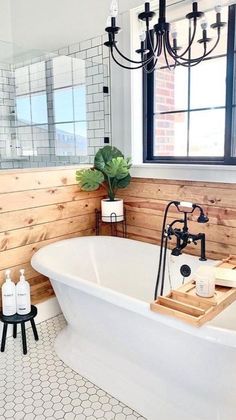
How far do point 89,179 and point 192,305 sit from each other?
1428 mm

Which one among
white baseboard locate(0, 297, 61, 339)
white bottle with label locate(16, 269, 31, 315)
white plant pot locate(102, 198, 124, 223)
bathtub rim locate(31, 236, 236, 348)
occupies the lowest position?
white baseboard locate(0, 297, 61, 339)

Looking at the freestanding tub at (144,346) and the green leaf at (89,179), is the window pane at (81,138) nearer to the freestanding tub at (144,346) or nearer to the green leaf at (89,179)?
the green leaf at (89,179)

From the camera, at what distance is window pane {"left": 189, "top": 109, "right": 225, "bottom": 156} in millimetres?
2414

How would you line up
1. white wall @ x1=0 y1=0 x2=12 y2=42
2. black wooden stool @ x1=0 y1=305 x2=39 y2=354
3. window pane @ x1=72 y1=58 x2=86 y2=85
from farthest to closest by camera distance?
white wall @ x1=0 y1=0 x2=12 y2=42, window pane @ x1=72 y1=58 x2=86 y2=85, black wooden stool @ x1=0 y1=305 x2=39 y2=354

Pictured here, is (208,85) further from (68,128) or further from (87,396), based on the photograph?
(87,396)

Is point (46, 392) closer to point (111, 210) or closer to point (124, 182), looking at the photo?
point (111, 210)

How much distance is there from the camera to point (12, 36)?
142 inches

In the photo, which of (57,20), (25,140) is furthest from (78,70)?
(25,140)

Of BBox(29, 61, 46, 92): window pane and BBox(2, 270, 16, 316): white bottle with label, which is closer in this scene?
BBox(2, 270, 16, 316): white bottle with label

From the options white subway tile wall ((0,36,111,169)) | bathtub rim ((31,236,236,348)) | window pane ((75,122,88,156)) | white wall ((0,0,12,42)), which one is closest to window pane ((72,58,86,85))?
white subway tile wall ((0,36,111,169))

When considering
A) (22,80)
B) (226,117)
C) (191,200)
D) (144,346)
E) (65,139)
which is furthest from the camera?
(22,80)

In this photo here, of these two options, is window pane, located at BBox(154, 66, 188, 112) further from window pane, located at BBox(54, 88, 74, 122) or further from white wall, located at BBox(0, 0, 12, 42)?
white wall, located at BBox(0, 0, 12, 42)

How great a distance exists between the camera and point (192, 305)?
1.43 meters

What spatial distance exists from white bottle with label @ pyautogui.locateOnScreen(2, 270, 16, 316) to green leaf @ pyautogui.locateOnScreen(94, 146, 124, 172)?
3.65 feet
